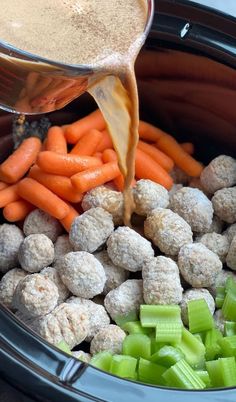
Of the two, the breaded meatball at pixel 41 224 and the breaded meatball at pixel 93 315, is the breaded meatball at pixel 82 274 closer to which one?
the breaded meatball at pixel 93 315

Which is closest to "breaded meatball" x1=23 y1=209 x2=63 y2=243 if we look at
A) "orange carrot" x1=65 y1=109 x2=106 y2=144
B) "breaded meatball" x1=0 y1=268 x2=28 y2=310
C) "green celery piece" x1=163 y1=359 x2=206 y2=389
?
"breaded meatball" x1=0 y1=268 x2=28 y2=310

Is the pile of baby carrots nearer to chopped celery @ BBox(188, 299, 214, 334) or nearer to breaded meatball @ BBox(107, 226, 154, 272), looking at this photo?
breaded meatball @ BBox(107, 226, 154, 272)

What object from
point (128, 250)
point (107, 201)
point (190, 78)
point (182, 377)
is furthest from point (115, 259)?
point (190, 78)

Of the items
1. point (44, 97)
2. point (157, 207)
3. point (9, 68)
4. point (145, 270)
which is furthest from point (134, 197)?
point (9, 68)

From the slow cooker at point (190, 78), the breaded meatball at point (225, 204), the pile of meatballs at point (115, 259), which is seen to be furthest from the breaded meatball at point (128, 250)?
the slow cooker at point (190, 78)

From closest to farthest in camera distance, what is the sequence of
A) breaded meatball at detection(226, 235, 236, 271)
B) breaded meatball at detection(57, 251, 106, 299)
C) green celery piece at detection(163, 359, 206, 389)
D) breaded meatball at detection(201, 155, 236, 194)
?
green celery piece at detection(163, 359, 206, 389), breaded meatball at detection(57, 251, 106, 299), breaded meatball at detection(226, 235, 236, 271), breaded meatball at detection(201, 155, 236, 194)

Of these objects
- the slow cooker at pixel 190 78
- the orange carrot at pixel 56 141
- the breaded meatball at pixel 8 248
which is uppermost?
the slow cooker at pixel 190 78
